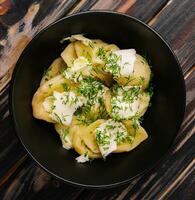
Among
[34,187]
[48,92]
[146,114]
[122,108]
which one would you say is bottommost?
[34,187]

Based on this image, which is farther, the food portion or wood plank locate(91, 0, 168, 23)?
wood plank locate(91, 0, 168, 23)

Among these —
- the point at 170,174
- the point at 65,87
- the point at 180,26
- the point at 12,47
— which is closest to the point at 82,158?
the point at 65,87

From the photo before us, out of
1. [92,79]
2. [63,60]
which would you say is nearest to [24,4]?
[63,60]

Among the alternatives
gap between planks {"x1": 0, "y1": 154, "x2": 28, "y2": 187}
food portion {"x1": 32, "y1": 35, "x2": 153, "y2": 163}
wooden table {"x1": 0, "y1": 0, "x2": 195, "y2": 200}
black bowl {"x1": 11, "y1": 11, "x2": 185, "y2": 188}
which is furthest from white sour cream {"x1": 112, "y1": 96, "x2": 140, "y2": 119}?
gap between planks {"x1": 0, "y1": 154, "x2": 28, "y2": 187}

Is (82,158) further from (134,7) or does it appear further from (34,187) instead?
(134,7)

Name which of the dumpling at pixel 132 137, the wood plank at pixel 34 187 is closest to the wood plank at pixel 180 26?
the dumpling at pixel 132 137

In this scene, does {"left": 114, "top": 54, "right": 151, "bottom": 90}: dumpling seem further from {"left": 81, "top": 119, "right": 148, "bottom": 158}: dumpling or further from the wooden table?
the wooden table
